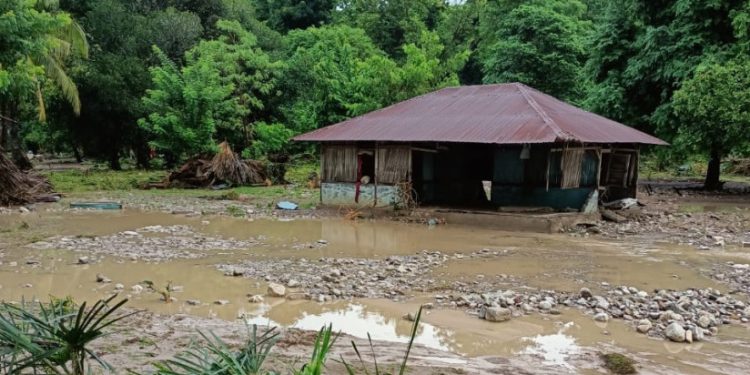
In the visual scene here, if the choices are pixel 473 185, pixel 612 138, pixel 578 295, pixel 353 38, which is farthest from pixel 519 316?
pixel 353 38

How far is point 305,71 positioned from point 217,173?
24.7ft

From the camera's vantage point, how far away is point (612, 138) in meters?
14.9

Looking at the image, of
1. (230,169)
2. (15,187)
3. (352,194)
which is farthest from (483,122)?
(15,187)

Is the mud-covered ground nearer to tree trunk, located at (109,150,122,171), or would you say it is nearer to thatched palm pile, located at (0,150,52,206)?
thatched palm pile, located at (0,150,52,206)

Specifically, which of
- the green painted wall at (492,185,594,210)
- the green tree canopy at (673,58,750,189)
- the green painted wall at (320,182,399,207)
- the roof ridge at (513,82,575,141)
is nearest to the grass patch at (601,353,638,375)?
the roof ridge at (513,82,575,141)

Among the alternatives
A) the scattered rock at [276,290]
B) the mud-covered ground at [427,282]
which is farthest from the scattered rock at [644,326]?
the scattered rock at [276,290]

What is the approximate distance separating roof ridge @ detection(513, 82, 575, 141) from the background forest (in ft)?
16.5

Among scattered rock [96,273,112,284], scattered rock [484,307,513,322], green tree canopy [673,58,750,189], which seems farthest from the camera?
green tree canopy [673,58,750,189]

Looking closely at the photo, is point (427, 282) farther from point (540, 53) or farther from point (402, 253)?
point (540, 53)

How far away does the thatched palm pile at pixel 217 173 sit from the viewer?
22.0 metres

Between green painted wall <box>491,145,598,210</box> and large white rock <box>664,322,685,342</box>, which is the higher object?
green painted wall <box>491,145,598,210</box>

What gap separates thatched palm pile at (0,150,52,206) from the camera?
1571 centimetres

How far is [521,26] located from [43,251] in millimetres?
23469

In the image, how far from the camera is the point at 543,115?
14695mm
